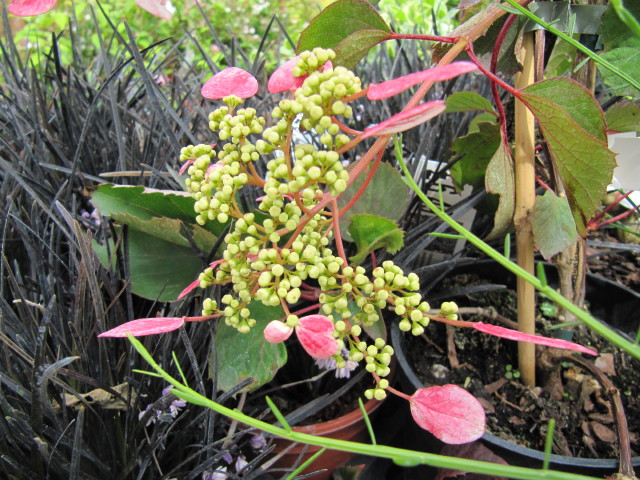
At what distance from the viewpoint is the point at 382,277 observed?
1.22ft

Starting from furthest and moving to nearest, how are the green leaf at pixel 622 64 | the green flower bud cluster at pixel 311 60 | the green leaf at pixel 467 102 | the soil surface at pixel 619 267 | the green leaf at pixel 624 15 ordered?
1. the soil surface at pixel 619 267
2. the green leaf at pixel 467 102
3. the green leaf at pixel 622 64
4. the green flower bud cluster at pixel 311 60
5. the green leaf at pixel 624 15

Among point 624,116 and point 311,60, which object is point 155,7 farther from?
point 624,116

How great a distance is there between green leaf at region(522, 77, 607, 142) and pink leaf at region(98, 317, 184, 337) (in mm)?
343

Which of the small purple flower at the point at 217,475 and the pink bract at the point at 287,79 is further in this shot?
the small purple flower at the point at 217,475

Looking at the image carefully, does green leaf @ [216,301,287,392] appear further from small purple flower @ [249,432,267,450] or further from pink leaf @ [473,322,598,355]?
pink leaf @ [473,322,598,355]

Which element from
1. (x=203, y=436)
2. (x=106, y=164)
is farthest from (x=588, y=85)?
(x=106, y=164)

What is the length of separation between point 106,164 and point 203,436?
51 cm

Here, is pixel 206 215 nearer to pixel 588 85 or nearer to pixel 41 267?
pixel 41 267

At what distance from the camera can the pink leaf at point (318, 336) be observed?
1.03 feet

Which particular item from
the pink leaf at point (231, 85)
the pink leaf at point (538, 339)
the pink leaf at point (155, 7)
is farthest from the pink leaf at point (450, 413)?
the pink leaf at point (155, 7)

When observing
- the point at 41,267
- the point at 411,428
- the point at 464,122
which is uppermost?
the point at 464,122

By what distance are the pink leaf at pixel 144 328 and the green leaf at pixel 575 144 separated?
1.11 feet

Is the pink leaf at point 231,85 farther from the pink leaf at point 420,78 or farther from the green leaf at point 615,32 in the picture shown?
the green leaf at point 615,32

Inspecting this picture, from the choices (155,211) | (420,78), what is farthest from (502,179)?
(155,211)
